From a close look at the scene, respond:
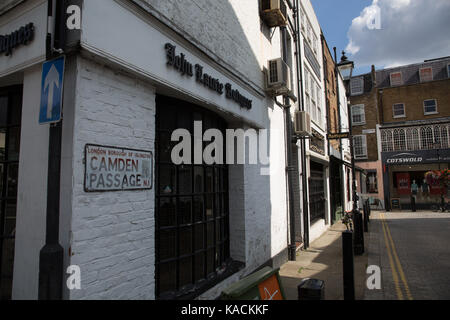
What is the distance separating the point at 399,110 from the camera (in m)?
27.8

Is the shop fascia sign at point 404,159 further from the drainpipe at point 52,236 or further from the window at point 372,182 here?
the drainpipe at point 52,236

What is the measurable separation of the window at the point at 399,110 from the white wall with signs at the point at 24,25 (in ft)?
103

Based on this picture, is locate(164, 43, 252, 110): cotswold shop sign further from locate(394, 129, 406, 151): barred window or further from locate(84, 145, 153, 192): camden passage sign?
locate(394, 129, 406, 151): barred window

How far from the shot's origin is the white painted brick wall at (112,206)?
2626 millimetres

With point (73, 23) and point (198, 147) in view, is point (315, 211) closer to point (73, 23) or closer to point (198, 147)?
point (198, 147)

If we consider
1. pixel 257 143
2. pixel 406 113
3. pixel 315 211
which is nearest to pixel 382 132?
pixel 406 113

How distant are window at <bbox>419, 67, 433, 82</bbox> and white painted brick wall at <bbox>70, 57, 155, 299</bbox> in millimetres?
33880

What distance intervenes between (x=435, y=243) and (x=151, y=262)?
10.5 meters

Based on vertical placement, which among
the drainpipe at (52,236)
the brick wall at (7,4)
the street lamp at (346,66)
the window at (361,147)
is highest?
the street lamp at (346,66)

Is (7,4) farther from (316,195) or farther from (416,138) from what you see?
(416,138)

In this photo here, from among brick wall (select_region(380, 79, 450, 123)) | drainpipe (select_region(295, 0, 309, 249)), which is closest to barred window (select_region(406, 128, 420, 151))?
brick wall (select_region(380, 79, 450, 123))

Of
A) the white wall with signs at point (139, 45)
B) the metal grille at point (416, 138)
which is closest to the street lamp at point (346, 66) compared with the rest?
the white wall with signs at point (139, 45)

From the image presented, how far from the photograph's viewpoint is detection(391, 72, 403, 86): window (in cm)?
2966

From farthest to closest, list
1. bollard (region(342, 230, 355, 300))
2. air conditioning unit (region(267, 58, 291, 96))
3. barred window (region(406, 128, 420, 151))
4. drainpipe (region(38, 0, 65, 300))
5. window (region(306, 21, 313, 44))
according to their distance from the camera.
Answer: barred window (region(406, 128, 420, 151)) → window (region(306, 21, 313, 44)) → air conditioning unit (region(267, 58, 291, 96)) → bollard (region(342, 230, 355, 300)) → drainpipe (region(38, 0, 65, 300))
